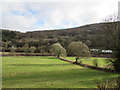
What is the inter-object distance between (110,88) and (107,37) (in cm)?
1572

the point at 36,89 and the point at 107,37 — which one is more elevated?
the point at 107,37

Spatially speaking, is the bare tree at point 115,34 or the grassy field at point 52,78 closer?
the grassy field at point 52,78

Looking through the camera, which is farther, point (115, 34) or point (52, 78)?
point (115, 34)

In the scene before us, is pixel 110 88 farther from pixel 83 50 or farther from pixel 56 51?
pixel 56 51

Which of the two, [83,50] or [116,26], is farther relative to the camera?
[83,50]

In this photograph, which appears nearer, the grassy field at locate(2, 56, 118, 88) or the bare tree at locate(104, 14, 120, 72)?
the grassy field at locate(2, 56, 118, 88)

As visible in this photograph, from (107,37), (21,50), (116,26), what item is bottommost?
(21,50)

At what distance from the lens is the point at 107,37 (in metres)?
19.1

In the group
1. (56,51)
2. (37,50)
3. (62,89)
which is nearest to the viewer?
(62,89)

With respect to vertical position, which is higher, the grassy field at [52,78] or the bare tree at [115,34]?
the bare tree at [115,34]

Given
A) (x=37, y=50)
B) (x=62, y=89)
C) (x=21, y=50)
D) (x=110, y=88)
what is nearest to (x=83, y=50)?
(x=62, y=89)

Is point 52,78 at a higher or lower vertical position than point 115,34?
lower

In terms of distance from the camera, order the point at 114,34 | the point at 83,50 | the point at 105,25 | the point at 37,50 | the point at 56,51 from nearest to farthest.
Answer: the point at 114,34, the point at 105,25, the point at 83,50, the point at 56,51, the point at 37,50

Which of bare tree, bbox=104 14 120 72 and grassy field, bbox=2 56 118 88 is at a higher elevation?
bare tree, bbox=104 14 120 72
